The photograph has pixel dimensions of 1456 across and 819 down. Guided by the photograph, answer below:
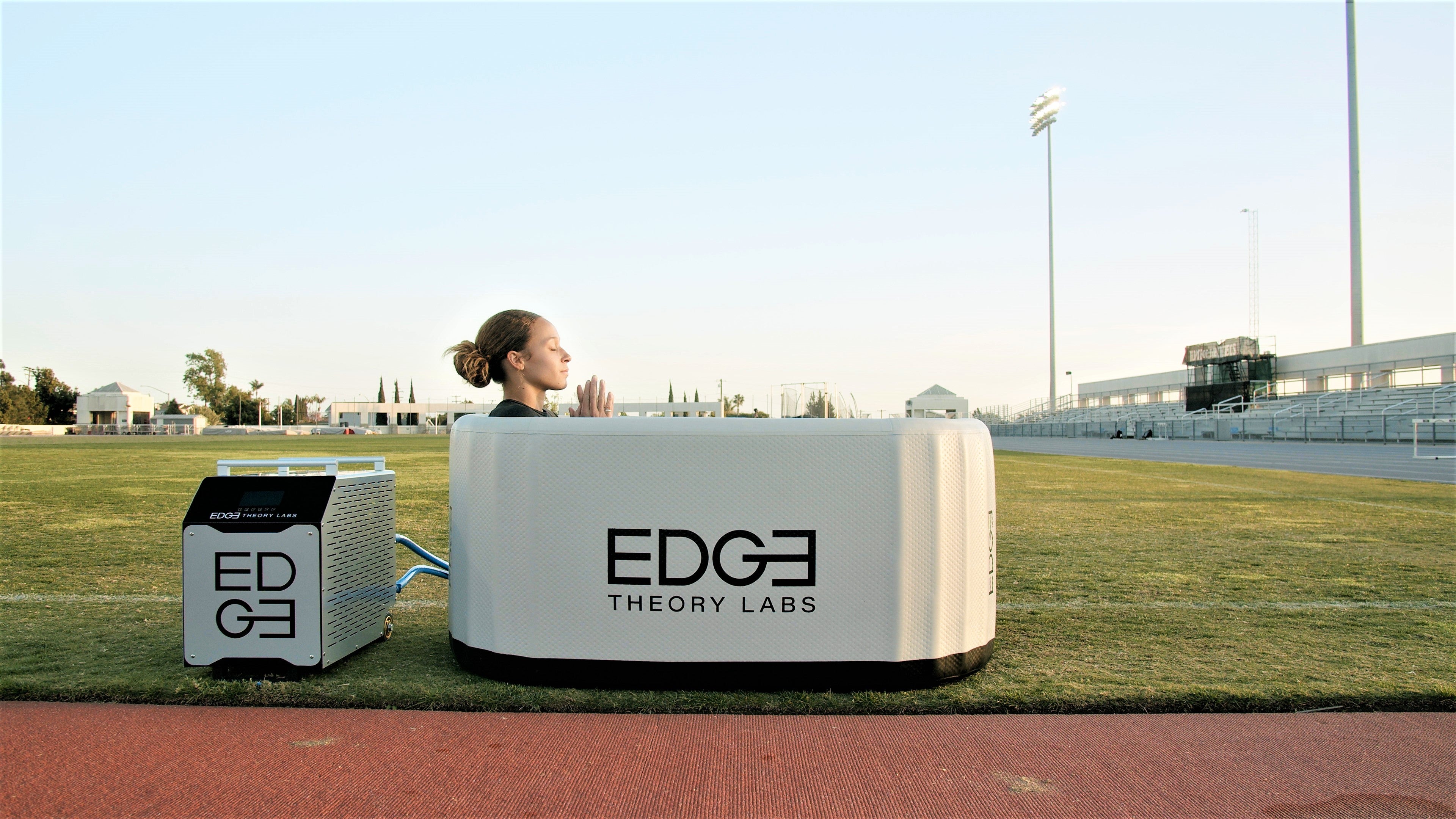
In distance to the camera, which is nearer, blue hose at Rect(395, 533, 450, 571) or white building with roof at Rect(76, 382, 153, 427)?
blue hose at Rect(395, 533, 450, 571)

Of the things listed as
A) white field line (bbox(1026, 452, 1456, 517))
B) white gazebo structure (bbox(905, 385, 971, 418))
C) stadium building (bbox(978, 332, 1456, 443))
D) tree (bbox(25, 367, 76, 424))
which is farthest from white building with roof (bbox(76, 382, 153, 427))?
white field line (bbox(1026, 452, 1456, 517))

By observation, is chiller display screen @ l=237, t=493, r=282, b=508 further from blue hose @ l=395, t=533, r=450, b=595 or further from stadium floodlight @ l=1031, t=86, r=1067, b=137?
stadium floodlight @ l=1031, t=86, r=1067, b=137

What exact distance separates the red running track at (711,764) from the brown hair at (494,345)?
1445 mm

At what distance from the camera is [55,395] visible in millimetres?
98750

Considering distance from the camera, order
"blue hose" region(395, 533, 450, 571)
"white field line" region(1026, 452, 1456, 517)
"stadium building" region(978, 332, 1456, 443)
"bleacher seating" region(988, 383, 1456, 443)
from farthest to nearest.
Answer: "stadium building" region(978, 332, 1456, 443)
"bleacher seating" region(988, 383, 1456, 443)
"white field line" region(1026, 452, 1456, 517)
"blue hose" region(395, 533, 450, 571)

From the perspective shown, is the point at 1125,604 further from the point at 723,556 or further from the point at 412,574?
the point at 412,574

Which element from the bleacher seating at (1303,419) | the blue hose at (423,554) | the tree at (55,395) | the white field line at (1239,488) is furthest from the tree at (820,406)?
the tree at (55,395)

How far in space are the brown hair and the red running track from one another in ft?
4.74

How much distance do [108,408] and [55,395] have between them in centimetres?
1125

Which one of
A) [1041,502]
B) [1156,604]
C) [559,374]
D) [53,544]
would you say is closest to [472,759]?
[559,374]

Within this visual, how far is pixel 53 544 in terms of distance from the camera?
700 centimetres

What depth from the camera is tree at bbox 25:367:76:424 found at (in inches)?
3868

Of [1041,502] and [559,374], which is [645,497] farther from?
[1041,502]

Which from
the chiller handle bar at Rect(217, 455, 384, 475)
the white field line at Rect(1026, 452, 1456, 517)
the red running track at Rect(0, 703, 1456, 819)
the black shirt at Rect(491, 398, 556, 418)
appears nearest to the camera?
the red running track at Rect(0, 703, 1456, 819)
